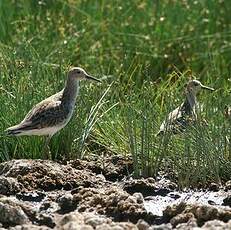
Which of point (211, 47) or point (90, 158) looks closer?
point (90, 158)

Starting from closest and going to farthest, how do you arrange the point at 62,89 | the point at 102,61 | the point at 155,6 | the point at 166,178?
the point at 166,178 → the point at 62,89 → the point at 102,61 → the point at 155,6

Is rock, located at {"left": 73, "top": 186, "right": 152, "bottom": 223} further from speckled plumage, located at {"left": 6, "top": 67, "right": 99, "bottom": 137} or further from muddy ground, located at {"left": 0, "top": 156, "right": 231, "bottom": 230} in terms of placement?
speckled plumage, located at {"left": 6, "top": 67, "right": 99, "bottom": 137}

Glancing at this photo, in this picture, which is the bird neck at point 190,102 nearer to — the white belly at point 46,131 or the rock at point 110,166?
the rock at point 110,166

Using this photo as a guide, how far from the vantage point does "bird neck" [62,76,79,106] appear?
9.55m

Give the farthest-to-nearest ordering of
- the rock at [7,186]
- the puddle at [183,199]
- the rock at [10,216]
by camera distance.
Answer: the rock at [7,186] < the puddle at [183,199] < the rock at [10,216]

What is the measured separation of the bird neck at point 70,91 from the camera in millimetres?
9555

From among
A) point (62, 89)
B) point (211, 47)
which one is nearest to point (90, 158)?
point (62, 89)

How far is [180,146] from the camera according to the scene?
8797 mm

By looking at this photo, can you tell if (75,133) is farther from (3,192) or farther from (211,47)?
(211,47)

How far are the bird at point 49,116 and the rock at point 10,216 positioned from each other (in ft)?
6.22

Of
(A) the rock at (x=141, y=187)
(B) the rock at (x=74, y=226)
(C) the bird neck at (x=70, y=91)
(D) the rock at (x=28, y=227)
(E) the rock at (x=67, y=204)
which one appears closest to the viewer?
(B) the rock at (x=74, y=226)

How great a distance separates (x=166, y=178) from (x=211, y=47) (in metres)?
4.86

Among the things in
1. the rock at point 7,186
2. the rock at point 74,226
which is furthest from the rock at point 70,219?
the rock at point 7,186

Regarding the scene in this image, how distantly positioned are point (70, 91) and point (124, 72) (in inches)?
53.0
